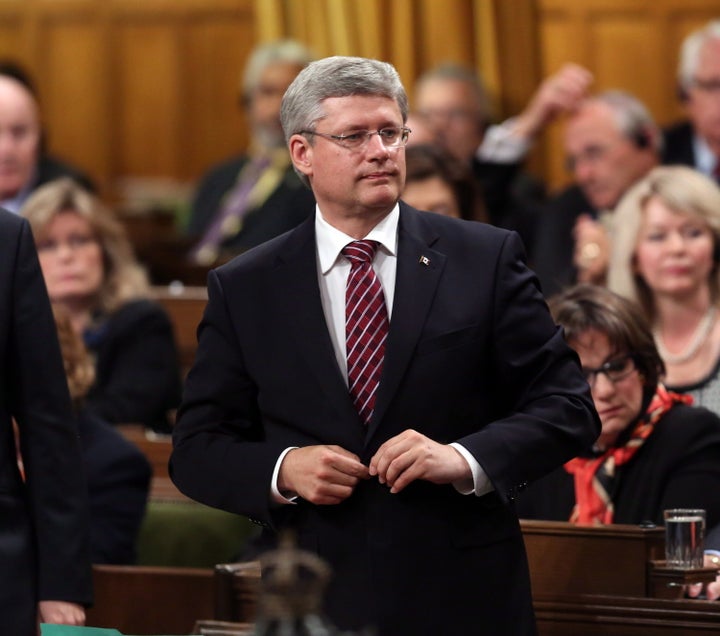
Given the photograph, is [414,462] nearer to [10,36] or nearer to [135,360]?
[135,360]

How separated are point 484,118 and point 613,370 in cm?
315

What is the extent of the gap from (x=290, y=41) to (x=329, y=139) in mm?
4782

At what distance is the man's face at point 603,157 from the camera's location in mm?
5809

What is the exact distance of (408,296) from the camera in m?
2.82

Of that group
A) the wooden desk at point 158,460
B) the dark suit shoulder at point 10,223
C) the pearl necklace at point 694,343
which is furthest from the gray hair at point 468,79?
the dark suit shoulder at point 10,223

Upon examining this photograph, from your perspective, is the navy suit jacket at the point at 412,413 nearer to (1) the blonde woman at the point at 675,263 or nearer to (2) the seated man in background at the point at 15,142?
(1) the blonde woman at the point at 675,263

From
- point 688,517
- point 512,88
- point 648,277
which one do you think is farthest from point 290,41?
point 688,517

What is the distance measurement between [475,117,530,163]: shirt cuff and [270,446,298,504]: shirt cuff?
3785 mm

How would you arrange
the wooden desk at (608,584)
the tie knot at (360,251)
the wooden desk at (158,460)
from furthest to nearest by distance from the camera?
the wooden desk at (158,460)
the wooden desk at (608,584)
the tie knot at (360,251)

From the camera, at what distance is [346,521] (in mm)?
2768

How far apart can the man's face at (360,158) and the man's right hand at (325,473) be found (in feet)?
1.42

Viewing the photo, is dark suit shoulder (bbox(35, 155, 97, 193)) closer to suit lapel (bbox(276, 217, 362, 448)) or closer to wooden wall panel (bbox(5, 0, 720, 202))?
wooden wall panel (bbox(5, 0, 720, 202))

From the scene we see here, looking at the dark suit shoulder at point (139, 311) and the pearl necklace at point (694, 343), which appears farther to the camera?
the dark suit shoulder at point (139, 311)

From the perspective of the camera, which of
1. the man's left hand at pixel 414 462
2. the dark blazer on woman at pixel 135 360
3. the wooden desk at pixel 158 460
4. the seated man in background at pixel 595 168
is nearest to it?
the man's left hand at pixel 414 462
